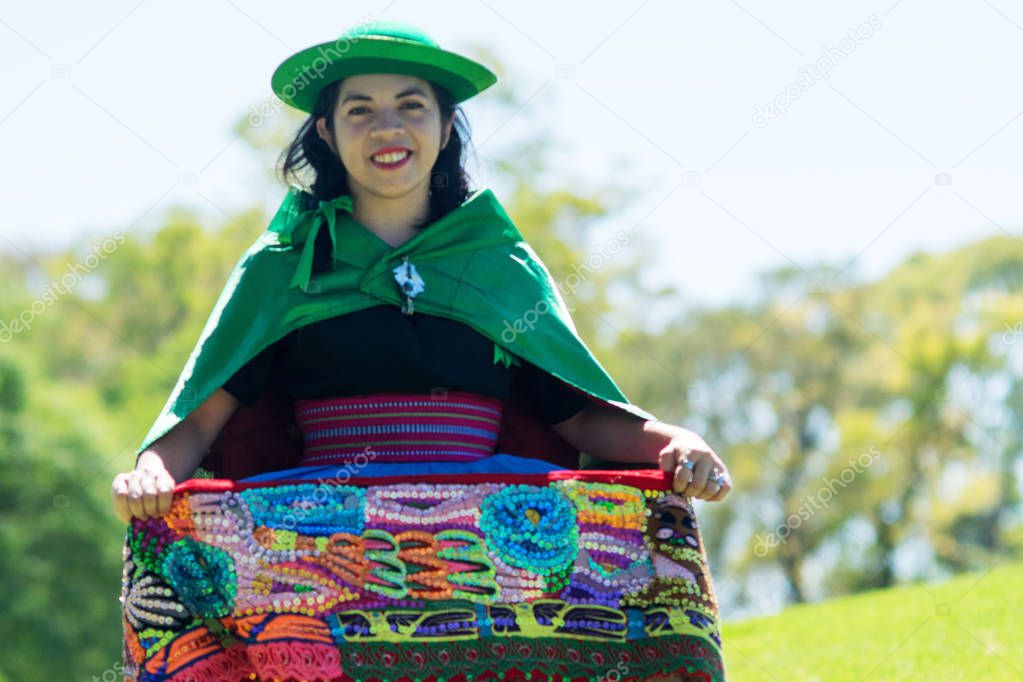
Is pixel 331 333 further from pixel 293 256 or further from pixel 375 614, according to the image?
pixel 375 614

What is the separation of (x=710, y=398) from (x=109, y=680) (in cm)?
1332

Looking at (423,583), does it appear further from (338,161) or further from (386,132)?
(338,161)

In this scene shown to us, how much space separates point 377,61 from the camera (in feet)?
13.6

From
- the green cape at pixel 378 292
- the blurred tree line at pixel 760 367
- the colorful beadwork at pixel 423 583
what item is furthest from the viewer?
the blurred tree line at pixel 760 367

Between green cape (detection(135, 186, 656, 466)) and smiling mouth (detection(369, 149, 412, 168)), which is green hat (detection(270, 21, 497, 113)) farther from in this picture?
green cape (detection(135, 186, 656, 466))

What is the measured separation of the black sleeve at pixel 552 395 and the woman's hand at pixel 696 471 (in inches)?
26.5

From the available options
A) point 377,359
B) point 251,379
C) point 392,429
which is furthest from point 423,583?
point 251,379

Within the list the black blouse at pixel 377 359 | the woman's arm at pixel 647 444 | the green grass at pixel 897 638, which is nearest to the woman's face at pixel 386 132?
the black blouse at pixel 377 359

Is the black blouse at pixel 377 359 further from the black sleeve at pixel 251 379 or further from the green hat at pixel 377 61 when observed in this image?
the green hat at pixel 377 61

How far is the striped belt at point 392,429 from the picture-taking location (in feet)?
12.9

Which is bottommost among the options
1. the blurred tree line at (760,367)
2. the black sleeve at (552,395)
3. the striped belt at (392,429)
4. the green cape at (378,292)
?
the striped belt at (392,429)

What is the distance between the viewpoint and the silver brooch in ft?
13.3

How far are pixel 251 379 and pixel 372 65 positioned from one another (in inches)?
38.1

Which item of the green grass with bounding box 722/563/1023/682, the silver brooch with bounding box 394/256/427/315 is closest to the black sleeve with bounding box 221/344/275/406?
the silver brooch with bounding box 394/256/427/315
